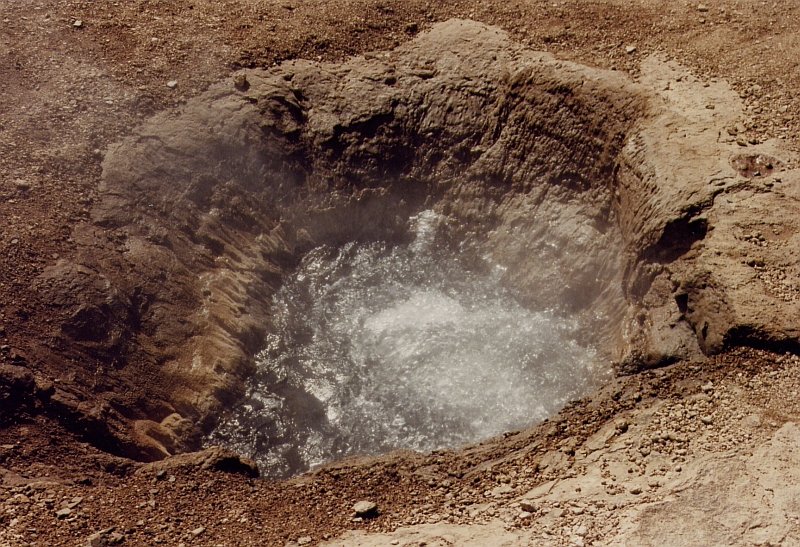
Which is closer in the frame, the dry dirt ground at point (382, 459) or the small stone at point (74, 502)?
the dry dirt ground at point (382, 459)

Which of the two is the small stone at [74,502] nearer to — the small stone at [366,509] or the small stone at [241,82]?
the small stone at [366,509]

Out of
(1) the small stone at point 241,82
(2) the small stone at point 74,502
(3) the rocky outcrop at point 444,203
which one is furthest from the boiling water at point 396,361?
(1) the small stone at point 241,82

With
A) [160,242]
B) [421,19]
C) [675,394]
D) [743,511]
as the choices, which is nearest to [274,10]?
[421,19]

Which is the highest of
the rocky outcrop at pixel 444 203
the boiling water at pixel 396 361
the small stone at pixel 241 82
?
the small stone at pixel 241 82

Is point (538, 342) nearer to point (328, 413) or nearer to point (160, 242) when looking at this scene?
point (328, 413)

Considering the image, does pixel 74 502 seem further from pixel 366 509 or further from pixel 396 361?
pixel 396 361
